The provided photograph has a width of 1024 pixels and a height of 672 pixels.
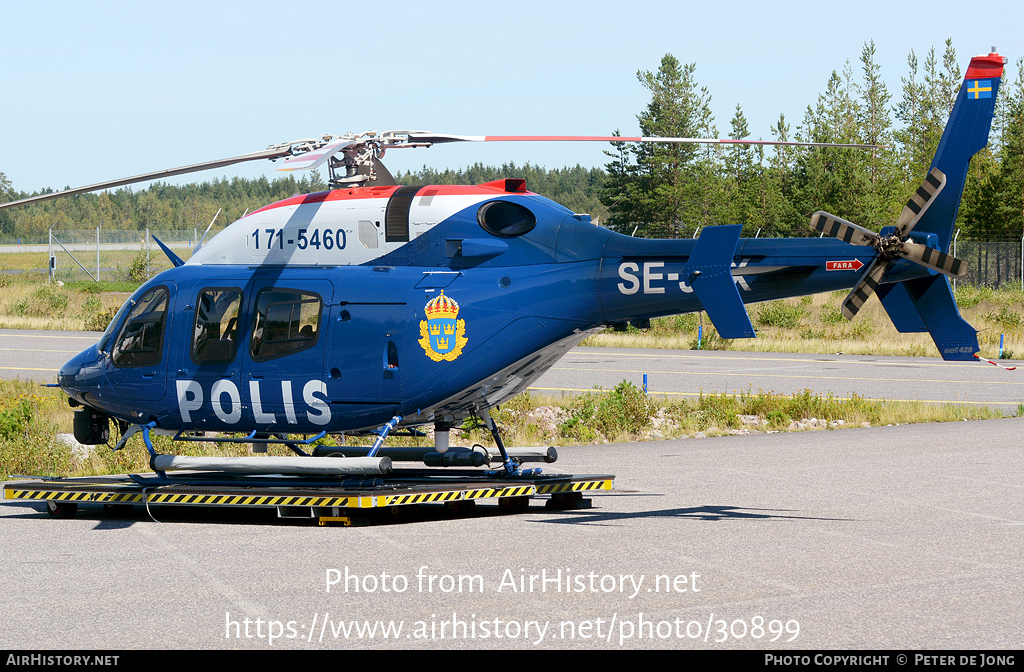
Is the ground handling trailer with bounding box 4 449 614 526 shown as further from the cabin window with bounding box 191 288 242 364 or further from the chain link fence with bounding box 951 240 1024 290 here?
the chain link fence with bounding box 951 240 1024 290

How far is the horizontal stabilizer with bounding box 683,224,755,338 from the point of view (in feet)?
36.4

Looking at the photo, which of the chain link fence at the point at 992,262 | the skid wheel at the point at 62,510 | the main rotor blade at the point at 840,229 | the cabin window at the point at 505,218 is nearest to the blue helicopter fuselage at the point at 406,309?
the cabin window at the point at 505,218

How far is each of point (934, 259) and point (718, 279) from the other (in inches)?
83.5

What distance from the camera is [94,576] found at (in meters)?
9.28

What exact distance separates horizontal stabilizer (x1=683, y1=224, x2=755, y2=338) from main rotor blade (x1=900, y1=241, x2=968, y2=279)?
1706 millimetres

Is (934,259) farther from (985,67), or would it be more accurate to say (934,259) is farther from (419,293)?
(419,293)

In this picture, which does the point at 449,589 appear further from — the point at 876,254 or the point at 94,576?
the point at 876,254

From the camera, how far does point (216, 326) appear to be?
42.4 feet

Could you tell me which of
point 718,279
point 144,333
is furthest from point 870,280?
point 144,333

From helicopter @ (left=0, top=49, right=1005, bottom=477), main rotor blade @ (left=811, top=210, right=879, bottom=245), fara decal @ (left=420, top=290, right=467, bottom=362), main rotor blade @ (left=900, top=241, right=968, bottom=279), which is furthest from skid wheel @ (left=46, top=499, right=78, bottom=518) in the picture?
main rotor blade @ (left=900, top=241, right=968, bottom=279)

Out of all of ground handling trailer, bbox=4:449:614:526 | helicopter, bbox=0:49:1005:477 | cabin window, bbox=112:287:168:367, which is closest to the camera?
helicopter, bbox=0:49:1005:477

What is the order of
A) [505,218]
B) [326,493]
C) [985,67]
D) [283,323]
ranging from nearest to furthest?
[985,67]
[326,493]
[505,218]
[283,323]

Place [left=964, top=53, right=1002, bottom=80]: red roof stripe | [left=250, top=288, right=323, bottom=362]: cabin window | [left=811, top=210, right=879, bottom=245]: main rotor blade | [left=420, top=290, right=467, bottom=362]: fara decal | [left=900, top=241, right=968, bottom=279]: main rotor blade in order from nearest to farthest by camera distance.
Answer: [left=811, top=210, right=879, bottom=245]: main rotor blade, [left=964, top=53, right=1002, bottom=80]: red roof stripe, [left=900, top=241, right=968, bottom=279]: main rotor blade, [left=420, top=290, right=467, bottom=362]: fara decal, [left=250, top=288, right=323, bottom=362]: cabin window

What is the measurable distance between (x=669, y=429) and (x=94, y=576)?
13.2 metres
